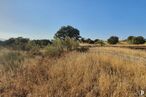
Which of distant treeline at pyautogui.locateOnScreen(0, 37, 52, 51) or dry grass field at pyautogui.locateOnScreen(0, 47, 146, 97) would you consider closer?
dry grass field at pyautogui.locateOnScreen(0, 47, 146, 97)

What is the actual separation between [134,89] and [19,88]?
3.69 meters

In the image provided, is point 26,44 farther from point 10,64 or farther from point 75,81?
point 75,81

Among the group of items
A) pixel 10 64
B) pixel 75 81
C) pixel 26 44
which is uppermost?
pixel 26 44

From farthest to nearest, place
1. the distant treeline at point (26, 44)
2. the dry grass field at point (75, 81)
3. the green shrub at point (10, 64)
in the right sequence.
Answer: the distant treeline at point (26, 44) → the green shrub at point (10, 64) → the dry grass field at point (75, 81)

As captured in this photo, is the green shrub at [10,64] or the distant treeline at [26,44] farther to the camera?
the distant treeline at [26,44]

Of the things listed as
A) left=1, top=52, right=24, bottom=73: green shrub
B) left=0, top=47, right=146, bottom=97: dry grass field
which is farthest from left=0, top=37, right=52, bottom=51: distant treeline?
left=0, top=47, right=146, bottom=97: dry grass field

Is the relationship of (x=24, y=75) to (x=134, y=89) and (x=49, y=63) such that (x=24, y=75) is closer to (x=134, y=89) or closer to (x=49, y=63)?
(x=49, y=63)

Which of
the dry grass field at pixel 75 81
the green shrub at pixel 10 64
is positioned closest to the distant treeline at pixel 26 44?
the green shrub at pixel 10 64

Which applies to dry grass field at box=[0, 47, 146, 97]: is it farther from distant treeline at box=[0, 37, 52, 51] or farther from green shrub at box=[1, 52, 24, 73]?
distant treeline at box=[0, 37, 52, 51]

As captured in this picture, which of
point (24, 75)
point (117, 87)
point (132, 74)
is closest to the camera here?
point (117, 87)

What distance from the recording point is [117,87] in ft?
22.2

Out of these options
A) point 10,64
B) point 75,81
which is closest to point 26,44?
point 10,64

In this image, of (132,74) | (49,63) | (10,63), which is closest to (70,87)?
(132,74)

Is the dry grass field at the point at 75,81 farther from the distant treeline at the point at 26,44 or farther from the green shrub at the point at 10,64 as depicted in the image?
the distant treeline at the point at 26,44
